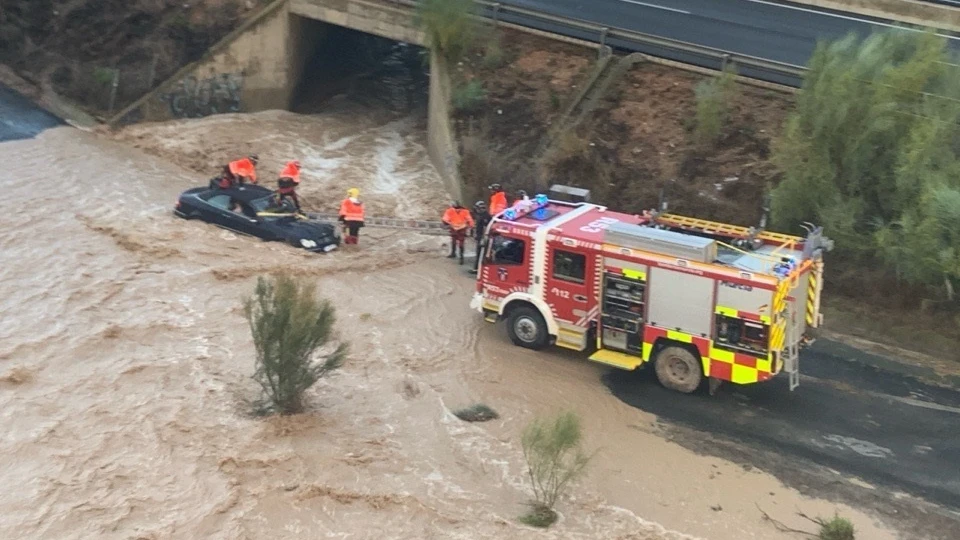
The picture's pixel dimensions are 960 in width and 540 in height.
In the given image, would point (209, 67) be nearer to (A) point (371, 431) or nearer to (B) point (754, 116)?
(B) point (754, 116)

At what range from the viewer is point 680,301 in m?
16.4

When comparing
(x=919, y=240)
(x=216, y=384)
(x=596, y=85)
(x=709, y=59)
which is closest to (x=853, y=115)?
(x=919, y=240)

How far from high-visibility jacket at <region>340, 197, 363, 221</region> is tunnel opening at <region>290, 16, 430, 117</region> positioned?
9296 millimetres

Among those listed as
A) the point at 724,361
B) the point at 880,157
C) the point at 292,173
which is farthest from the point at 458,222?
the point at 880,157

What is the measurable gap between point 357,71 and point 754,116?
14696mm

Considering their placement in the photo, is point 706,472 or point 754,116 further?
point 754,116

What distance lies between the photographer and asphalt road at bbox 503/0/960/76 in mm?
26172

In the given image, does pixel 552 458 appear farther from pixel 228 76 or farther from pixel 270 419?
pixel 228 76

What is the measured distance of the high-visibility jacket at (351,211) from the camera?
22.1 m

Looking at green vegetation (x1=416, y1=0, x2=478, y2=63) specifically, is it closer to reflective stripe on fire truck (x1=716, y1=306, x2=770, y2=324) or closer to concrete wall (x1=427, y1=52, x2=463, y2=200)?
concrete wall (x1=427, y1=52, x2=463, y2=200)

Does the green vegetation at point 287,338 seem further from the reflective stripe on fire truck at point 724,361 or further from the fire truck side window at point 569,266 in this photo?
the reflective stripe on fire truck at point 724,361

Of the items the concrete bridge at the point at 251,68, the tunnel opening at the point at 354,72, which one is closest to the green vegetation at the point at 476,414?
the concrete bridge at the point at 251,68

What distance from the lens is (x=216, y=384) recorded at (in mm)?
16719

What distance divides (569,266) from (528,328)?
4.66 ft
